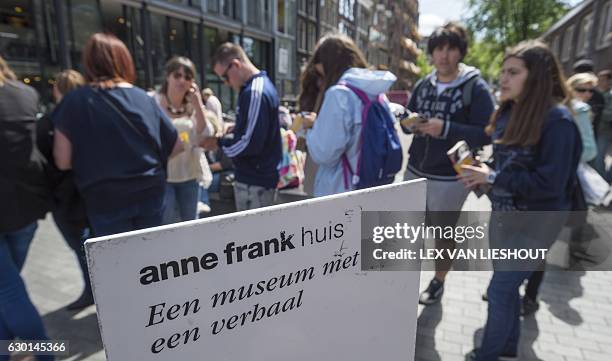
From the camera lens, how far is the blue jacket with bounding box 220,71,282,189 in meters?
2.57

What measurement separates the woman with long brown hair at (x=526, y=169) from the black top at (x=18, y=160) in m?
2.24

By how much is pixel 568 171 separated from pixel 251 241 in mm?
1607

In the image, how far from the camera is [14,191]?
178 cm

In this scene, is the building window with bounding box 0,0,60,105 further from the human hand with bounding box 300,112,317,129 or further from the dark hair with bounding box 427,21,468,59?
the dark hair with bounding box 427,21,468,59

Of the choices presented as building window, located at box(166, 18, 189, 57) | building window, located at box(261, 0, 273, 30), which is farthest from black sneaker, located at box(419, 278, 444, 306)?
building window, located at box(261, 0, 273, 30)

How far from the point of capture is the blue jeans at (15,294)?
6.04 feet

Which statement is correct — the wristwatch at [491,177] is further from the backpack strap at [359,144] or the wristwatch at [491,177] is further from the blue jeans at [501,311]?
the backpack strap at [359,144]

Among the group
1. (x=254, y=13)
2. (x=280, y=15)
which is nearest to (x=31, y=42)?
(x=254, y=13)

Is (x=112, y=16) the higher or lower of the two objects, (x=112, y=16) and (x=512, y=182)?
the higher

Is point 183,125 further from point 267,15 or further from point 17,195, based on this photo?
point 267,15

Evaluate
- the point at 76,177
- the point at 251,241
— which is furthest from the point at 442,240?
the point at 76,177

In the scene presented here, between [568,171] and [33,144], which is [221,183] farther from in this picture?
[568,171]

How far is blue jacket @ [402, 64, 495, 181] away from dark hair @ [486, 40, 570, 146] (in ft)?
2.10

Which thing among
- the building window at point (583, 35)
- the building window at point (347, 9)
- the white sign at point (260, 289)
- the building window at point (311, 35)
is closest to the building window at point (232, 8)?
the building window at point (311, 35)
